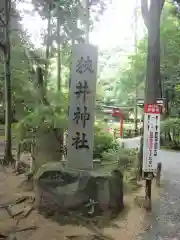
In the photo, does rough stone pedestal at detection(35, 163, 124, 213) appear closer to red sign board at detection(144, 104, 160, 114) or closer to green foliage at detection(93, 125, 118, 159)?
red sign board at detection(144, 104, 160, 114)

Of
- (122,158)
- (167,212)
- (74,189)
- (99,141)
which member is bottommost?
(167,212)

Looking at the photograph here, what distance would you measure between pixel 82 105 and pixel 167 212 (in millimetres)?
2889

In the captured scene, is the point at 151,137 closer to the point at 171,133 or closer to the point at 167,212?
the point at 167,212

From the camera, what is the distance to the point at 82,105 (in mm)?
6297

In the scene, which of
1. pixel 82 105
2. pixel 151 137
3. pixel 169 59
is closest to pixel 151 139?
pixel 151 137

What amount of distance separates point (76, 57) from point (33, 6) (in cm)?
734

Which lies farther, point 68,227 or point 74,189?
point 74,189

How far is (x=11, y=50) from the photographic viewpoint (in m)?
10.9

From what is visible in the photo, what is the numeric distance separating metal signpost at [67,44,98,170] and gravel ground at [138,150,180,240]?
1809 millimetres

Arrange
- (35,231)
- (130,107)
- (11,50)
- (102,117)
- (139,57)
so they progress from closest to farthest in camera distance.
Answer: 1. (35,231)
2. (102,117)
3. (11,50)
4. (139,57)
5. (130,107)

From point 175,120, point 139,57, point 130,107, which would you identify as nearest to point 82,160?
point 175,120

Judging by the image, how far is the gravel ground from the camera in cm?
532

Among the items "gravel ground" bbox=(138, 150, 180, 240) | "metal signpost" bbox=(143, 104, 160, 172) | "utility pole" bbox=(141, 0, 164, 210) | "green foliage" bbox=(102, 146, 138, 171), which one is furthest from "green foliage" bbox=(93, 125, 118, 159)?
"metal signpost" bbox=(143, 104, 160, 172)

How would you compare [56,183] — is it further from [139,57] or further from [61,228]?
[139,57]
